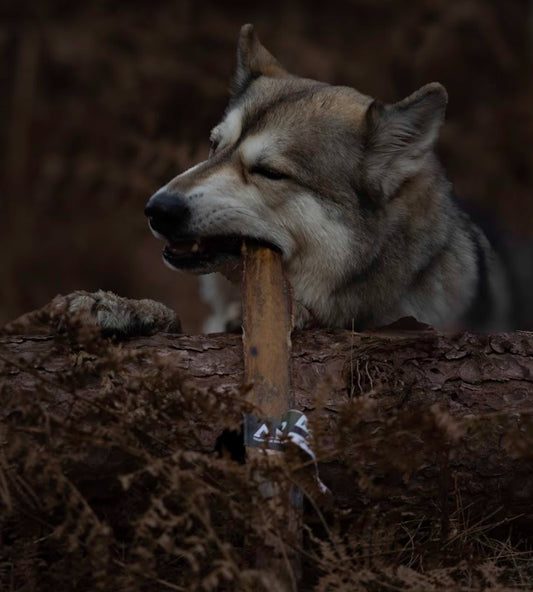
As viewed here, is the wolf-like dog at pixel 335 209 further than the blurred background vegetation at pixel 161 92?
No

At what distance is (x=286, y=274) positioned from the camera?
3.50 meters

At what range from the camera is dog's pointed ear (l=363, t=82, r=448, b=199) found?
3645 mm

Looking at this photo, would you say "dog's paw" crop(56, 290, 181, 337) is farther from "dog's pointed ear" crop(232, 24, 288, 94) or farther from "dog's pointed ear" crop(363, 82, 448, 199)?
"dog's pointed ear" crop(232, 24, 288, 94)

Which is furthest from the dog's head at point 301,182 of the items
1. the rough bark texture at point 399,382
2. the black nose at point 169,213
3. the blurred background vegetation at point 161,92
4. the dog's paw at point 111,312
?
the blurred background vegetation at point 161,92

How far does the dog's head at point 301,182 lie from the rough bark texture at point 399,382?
522mm

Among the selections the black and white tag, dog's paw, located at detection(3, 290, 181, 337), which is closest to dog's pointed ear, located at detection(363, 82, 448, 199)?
dog's paw, located at detection(3, 290, 181, 337)

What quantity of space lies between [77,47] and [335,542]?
680cm

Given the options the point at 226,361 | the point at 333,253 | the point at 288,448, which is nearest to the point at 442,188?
the point at 333,253

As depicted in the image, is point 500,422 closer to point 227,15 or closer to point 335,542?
point 335,542

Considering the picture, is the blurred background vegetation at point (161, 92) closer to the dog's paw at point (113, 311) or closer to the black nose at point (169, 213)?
the black nose at point (169, 213)

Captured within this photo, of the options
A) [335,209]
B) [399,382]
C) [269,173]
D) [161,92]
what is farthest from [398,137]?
[161,92]

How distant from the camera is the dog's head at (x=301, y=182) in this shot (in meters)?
3.44

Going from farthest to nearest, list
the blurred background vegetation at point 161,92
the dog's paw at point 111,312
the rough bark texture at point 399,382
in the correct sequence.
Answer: the blurred background vegetation at point 161,92, the dog's paw at point 111,312, the rough bark texture at point 399,382

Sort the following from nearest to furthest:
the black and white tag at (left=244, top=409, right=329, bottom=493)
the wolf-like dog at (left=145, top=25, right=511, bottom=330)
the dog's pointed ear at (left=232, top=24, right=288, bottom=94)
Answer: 1. the black and white tag at (left=244, top=409, right=329, bottom=493)
2. the wolf-like dog at (left=145, top=25, right=511, bottom=330)
3. the dog's pointed ear at (left=232, top=24, right=288, bottom=94)
